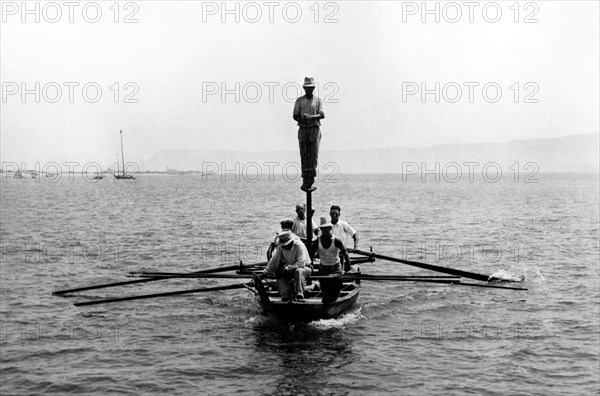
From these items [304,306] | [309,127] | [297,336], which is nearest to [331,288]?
[304,306]

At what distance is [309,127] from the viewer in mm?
17922

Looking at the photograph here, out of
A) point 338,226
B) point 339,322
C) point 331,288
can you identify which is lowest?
point 339,322

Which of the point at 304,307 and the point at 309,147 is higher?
the point at 309,147

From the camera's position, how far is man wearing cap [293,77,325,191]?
17.8 metres

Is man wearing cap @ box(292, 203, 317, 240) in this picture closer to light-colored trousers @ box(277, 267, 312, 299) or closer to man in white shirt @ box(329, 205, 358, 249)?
man in white shirt @ box(329, 205, 358, 249)

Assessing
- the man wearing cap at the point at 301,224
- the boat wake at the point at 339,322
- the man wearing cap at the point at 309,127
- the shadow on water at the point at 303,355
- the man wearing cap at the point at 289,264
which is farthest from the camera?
the man wearing cap at the point at 301,224

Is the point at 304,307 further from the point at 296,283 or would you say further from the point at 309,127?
the point at 309,127

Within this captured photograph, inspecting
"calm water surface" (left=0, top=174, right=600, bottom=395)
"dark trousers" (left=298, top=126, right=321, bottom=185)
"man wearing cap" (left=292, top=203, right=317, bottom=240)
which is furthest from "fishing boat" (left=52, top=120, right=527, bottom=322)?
"dark trousers" (left=298, top=126, right=321, bottom=185)

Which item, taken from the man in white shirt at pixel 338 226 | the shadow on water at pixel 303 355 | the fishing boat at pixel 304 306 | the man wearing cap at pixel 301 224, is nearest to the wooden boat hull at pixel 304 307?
the fishing boat at pixel 304 306

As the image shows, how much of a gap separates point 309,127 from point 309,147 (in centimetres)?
58

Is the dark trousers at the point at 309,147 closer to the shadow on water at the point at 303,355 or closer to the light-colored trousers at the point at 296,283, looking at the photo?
the light-colored trousers at the point at 296,283

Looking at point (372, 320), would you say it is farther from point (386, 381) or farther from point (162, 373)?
point (162, 373)

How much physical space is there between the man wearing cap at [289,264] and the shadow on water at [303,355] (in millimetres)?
1120

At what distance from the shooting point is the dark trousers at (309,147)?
18016 mm
